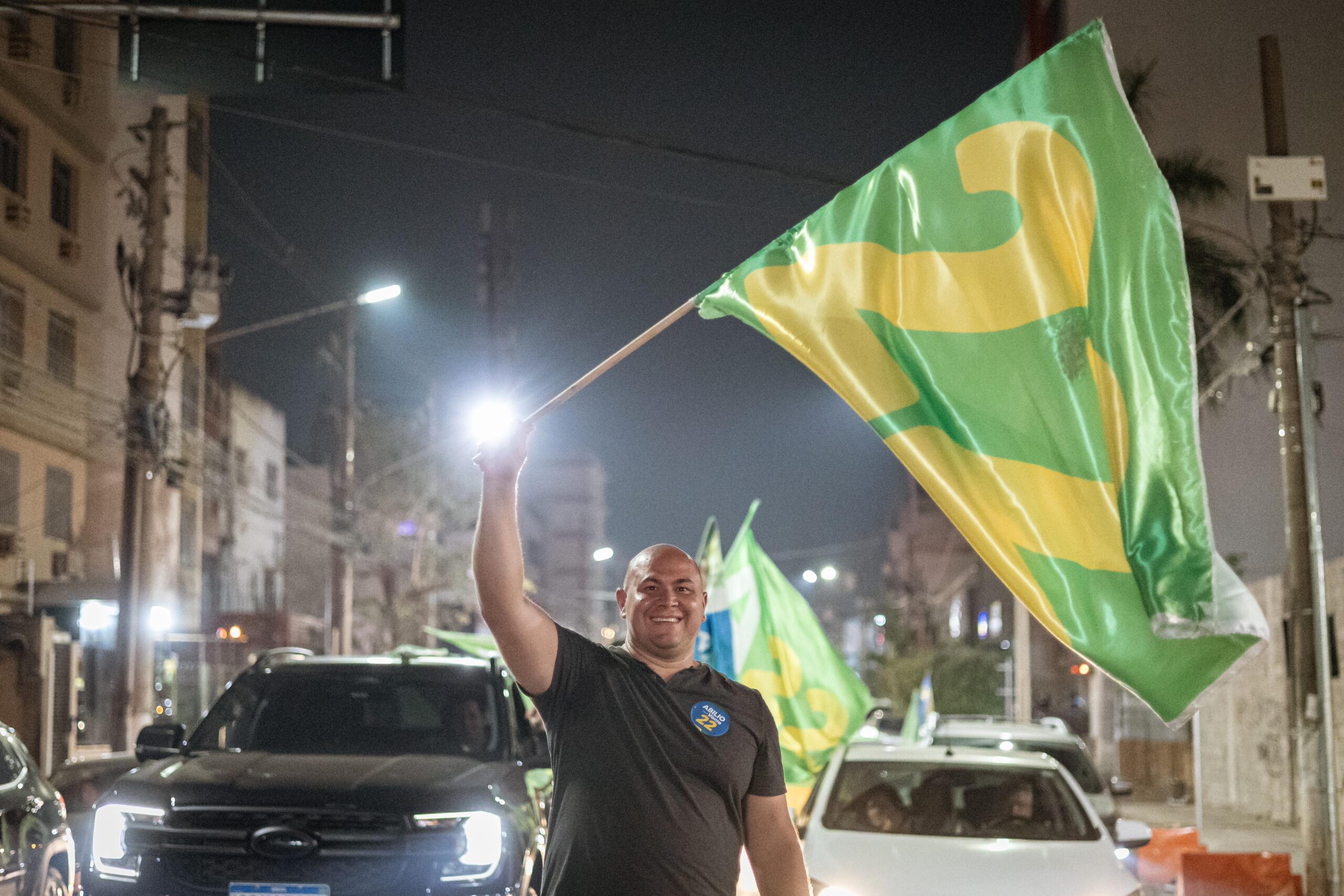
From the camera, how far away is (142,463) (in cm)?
2025

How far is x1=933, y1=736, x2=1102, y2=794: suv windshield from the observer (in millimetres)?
14695

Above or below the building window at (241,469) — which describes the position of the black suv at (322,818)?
below

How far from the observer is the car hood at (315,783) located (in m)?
7.80

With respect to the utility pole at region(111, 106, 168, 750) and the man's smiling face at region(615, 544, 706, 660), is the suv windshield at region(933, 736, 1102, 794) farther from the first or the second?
the man's smiling face at region(615, 544, 706, 660)

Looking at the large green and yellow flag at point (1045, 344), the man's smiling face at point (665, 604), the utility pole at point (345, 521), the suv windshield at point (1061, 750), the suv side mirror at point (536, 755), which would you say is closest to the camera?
the man's smiling face at point (665, 604)

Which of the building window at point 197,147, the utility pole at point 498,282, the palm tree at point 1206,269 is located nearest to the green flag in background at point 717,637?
the palm tree at point 1206,269

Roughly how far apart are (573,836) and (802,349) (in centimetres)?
200

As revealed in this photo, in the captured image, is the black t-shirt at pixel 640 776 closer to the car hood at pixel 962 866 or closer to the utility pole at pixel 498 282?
the car hood at pixel 962 866

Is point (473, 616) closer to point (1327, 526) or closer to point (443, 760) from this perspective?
point (1327, 526)

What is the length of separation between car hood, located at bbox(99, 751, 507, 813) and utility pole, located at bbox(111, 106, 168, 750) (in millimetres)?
11451

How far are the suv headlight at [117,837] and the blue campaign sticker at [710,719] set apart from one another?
4435 mm

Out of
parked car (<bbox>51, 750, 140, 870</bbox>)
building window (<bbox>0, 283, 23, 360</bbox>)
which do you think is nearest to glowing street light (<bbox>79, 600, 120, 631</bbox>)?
building window (<bbox>0, 283, 23, 360</bbox>)

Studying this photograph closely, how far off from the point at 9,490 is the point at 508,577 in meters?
26.1

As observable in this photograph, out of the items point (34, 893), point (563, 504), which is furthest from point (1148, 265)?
point (563, 504)
